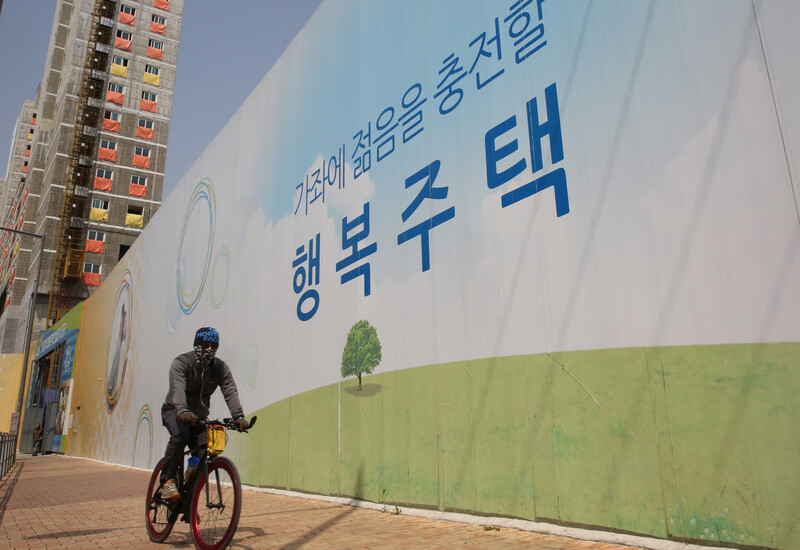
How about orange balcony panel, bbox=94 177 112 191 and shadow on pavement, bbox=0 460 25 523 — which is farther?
orange balcony panel, bbox=94 177 112 191

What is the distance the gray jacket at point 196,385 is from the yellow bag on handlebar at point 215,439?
195mm

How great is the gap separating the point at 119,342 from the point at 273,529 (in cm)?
1799

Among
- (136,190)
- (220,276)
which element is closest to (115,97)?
(136,190)

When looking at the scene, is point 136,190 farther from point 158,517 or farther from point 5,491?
point 158,517

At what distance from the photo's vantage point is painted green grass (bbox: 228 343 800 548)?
11.3 feet

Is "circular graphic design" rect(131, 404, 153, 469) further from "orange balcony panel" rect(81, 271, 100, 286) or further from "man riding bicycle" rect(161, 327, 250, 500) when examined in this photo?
"orange balcony panel" rect(81, 271, 100, 286)

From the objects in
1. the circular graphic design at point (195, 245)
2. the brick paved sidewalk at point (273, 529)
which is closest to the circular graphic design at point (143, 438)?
the circular graphic design at point (195, 245)

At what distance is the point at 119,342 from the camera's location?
823 inches

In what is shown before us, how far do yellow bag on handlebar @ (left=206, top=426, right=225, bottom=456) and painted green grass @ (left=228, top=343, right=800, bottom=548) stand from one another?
245 centimetres

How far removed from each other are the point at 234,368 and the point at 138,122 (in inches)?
1883

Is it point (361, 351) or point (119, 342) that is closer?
point (361, 351)

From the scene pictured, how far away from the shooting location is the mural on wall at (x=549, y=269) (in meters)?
3.62

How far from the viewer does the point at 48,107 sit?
57531 millimetres

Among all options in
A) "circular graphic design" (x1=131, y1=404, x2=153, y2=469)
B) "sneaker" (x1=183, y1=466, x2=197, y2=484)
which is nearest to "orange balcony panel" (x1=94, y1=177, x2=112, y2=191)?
"circular graphic design" (x1=131, y1=404, x2=153, y2=469)
